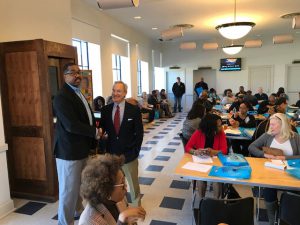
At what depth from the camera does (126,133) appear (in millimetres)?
2822

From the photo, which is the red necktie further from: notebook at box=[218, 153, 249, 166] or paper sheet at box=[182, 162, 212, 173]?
notebook at box=[218, 153, 249, 166]

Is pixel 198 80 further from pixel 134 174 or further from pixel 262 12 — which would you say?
pixel 134 174

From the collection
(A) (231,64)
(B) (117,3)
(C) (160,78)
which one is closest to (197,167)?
(B) (117,3)

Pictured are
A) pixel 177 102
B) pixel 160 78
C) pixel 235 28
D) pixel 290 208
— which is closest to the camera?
pixel 290 208

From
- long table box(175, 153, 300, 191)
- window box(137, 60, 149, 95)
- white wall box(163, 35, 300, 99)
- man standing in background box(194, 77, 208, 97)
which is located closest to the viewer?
long table box(175, 153, 300, 191)

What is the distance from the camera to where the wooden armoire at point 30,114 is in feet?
10.8

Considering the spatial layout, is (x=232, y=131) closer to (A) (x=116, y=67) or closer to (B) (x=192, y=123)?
(B) (x=192, y=123)

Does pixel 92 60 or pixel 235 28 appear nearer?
pixel 235 28

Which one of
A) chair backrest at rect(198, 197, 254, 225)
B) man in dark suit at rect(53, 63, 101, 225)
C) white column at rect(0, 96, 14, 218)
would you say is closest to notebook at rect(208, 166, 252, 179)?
chair backrest at rect(198, 197, 254, 225)

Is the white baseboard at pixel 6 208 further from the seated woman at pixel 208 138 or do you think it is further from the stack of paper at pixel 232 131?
the stack of paper at pixel 232 131

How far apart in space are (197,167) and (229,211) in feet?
2.52

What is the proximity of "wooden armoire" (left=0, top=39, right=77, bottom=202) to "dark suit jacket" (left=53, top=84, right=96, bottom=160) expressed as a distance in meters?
0.91

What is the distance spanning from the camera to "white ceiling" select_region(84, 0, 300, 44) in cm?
635

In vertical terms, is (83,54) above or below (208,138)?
above
